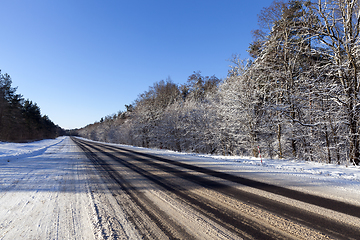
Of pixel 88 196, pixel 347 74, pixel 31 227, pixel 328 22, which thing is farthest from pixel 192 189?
pixel 328 22

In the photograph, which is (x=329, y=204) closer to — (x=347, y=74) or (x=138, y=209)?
(x=138, y=209)

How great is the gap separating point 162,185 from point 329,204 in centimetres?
381

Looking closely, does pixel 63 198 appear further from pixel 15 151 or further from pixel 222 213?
pixel 15 151

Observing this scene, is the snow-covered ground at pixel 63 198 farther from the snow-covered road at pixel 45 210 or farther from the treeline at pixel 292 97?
the treeline at pixel 292 97

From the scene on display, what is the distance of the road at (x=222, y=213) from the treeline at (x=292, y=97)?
6.38 metres

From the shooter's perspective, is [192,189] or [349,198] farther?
[192,189]

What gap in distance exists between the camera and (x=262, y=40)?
11.3 metres

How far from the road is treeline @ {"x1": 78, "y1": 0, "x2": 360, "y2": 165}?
6.38 metres

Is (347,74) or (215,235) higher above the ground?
(347,74)

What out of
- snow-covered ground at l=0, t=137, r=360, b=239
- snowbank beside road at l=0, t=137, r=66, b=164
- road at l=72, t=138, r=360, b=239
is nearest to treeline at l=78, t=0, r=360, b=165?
snow-covered ground at l=0, t=137, r=360, b=239

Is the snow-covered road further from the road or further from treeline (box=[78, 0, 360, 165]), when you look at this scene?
treeline (box=[78, 0, 360, 165])

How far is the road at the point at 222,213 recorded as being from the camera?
2299 mm

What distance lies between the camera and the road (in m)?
2.30

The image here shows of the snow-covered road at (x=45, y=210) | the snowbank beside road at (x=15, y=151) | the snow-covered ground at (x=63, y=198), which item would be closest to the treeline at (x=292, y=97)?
the snow-covered ground at (x=63, y=198)
